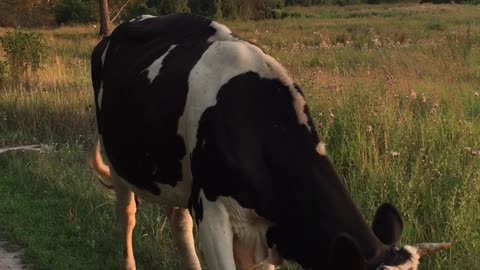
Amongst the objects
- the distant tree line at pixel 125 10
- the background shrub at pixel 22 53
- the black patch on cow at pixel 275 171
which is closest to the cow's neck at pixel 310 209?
the black patch on cow at pixel 275 171

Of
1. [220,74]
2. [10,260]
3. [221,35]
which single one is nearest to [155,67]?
[221,35]

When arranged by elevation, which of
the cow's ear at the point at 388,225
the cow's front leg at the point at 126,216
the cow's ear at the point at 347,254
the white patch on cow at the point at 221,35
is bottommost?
the cow's front leg at the point at 126,216

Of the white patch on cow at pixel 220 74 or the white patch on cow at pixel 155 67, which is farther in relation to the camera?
the white patch on cow at pixel 155 67

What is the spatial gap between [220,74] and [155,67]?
69cm

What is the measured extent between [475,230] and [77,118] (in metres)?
5.89

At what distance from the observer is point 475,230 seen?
14.3ft

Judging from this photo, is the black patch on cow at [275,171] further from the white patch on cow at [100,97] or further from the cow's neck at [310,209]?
the white patch on cow at [100,97]

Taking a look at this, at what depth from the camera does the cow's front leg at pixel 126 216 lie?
4.68 metres

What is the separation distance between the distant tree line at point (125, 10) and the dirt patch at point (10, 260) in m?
27.9

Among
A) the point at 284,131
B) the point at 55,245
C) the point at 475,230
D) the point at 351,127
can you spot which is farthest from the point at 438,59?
the point at 284,131

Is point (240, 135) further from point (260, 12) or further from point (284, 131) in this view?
point (260, 12)

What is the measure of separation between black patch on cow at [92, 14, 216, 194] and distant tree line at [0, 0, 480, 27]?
28523 millimetres

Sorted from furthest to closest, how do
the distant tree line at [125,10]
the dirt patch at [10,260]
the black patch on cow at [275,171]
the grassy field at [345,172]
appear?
1. the distant tree line at [125,10]
2. the dirt patch at [10,260]
3. the grassy field at [345,172]
4. the black patch on cow at [275,171]

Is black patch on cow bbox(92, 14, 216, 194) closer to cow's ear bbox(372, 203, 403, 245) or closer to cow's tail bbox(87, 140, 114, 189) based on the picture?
cow's tail bbox(87, 140, 114, 189)
